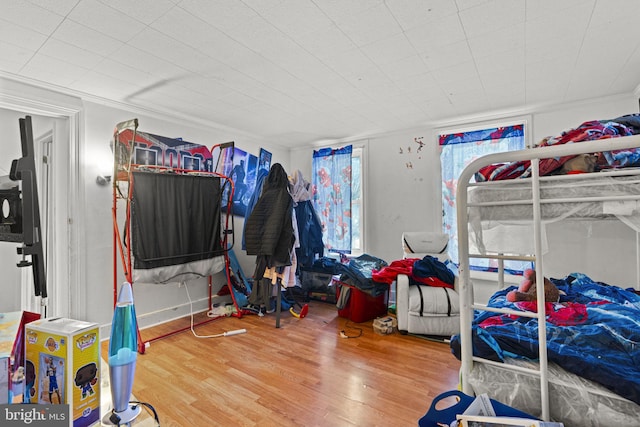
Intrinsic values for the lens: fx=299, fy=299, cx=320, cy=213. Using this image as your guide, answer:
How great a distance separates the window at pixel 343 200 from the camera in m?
4.12

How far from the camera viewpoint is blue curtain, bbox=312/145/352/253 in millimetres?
4129

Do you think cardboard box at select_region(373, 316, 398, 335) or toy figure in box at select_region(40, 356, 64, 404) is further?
cardboard box at select_region(373, 316, 398, 335)

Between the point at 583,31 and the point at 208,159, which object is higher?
the point at 583,31

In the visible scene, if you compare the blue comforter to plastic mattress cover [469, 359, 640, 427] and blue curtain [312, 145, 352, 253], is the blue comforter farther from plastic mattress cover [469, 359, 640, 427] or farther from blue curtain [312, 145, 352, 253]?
blue curtain [312, 145, 352, 253]

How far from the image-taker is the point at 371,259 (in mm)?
3646

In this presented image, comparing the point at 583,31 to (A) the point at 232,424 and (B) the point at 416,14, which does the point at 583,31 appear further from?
(A) the point at 232,424

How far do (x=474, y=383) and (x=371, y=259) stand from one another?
98.6 inches

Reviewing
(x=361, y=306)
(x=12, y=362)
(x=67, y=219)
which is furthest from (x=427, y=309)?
(x=67, y=219)

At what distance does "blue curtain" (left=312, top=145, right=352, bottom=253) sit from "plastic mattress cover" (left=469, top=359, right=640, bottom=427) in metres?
2.98

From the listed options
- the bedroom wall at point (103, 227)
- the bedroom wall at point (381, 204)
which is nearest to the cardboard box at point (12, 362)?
the bedroom wall at point (381, 204)

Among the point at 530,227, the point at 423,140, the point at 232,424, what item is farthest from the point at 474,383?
the point at 423,140

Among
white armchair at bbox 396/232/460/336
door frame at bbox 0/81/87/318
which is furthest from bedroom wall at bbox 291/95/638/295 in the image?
door frame at bbox 0/81/87/318

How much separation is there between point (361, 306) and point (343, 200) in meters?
1.58

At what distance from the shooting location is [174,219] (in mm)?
2689
